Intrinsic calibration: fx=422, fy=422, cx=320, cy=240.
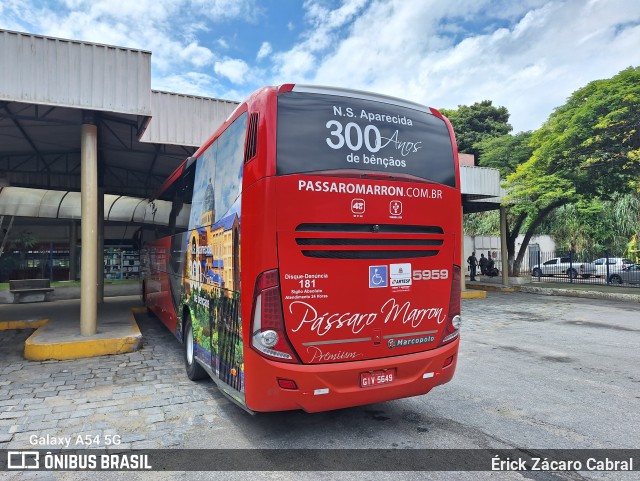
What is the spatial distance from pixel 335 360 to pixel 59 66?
268 inches

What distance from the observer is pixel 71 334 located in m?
8.47

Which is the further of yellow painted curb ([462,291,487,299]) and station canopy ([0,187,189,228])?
yellow painted curb ([462,291,487,299])

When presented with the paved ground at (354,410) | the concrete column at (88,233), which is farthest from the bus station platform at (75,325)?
the concrete column at (88,233)

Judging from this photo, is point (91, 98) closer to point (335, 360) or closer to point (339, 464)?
point (335, 360)

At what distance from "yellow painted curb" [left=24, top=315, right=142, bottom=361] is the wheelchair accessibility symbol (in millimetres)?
5809

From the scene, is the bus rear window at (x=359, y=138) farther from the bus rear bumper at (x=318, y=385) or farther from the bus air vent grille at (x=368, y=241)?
the bus rear bumper at (x=318, y=385)

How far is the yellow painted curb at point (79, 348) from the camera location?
7574 millimetres

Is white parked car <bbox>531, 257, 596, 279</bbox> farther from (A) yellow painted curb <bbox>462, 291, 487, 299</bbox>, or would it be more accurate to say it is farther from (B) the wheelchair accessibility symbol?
(B) the wheelchair accessibility symbol

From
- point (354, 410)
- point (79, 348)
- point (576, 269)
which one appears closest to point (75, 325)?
Answer: point (79, 348)

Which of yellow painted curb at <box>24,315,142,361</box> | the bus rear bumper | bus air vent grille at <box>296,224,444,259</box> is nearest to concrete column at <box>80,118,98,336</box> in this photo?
yellow painted curb at <box>24,315,142,361</box>

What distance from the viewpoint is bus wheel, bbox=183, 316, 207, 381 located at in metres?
6.22

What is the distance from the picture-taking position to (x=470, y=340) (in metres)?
9.45

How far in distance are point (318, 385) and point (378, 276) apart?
1231 mm

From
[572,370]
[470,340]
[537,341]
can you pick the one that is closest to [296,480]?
[572,370]
